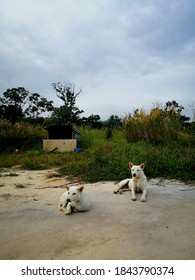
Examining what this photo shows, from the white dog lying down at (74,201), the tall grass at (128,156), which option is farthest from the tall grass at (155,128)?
the white dog lying down at (74,201)

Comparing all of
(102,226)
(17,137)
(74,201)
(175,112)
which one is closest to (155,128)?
(175,112)

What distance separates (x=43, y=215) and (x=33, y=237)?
53 cm

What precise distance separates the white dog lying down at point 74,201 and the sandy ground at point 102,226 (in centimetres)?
9

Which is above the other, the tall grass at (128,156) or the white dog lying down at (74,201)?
the tall grass at (128,156)

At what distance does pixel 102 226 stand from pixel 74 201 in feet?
1.88

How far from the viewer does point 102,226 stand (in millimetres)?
2305

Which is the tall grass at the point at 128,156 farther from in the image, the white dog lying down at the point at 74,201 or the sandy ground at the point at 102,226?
the white dog lying down at the point at 74,201

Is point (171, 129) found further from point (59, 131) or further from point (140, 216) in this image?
point (140, 216)

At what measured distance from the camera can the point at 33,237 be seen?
2082 millimetres

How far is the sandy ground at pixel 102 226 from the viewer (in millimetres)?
1820

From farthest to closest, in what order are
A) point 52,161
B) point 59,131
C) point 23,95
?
point 23,95
point 59,131
point 52,161

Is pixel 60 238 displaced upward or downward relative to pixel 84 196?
downward

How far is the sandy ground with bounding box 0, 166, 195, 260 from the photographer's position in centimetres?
182
